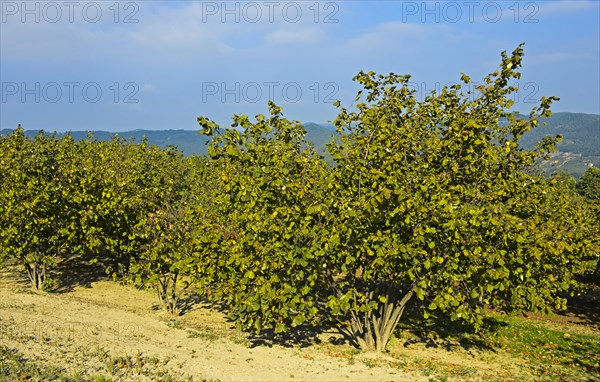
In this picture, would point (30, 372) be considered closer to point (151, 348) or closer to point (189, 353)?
point (151, 348)

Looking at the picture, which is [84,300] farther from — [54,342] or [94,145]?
[94,145]

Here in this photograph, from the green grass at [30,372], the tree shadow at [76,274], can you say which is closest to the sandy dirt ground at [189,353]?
the green grass at [30,372]

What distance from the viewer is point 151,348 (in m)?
12.7

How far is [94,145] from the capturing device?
3228cm

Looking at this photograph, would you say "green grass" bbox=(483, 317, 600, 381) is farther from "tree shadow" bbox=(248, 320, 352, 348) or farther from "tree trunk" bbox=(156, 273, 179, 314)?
"tree trunk" bbox=(156, 273, 179, 314)

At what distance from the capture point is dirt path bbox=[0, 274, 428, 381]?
446 inches

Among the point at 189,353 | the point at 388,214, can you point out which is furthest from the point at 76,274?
the point at 388,214

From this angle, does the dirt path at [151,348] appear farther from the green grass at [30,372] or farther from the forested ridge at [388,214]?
the forested ridge at [388,214]

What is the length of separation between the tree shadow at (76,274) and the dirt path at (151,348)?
3924 millimetres

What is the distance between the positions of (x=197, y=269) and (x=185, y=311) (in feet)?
22.3

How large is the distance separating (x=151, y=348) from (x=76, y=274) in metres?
13.9

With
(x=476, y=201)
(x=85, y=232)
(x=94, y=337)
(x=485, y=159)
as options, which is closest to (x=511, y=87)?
(x=485, y=159)

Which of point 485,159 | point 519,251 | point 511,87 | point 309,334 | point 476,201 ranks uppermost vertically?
point 511,87

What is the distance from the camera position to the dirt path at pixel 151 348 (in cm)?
1134
